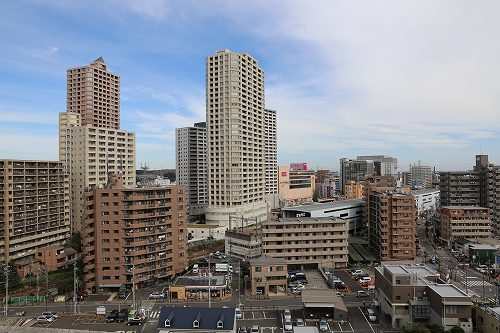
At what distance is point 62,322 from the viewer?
36531mm

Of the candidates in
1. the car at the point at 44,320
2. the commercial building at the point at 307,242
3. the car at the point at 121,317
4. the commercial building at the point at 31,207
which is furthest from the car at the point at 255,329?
the commercial building at the point at 31,207

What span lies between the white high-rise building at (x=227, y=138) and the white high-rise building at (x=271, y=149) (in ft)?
119

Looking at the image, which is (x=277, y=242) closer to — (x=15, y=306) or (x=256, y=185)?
(x=15, y=306)

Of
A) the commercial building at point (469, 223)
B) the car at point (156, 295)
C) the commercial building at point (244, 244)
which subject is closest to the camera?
the car at point (156, 295)

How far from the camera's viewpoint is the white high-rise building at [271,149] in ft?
409

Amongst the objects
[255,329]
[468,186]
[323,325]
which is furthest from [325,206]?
[255,329]

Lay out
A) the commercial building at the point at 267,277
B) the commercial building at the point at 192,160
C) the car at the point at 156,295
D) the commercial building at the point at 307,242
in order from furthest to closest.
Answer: the commercial building at the point at 192,160 < the commercial building at the point at 307,242 < the commercial building at the point at 267,277 < the car at the point at 156,295

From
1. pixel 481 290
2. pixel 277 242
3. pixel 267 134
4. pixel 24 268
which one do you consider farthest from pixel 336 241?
pixel 267 134

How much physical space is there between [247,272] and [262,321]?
48.8 ft

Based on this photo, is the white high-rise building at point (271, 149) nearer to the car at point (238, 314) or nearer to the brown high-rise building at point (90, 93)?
the brown high-rise building at point (90, 93)

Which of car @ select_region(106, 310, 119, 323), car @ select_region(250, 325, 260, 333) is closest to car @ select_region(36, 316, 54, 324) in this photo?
car @ select_region(106, 310, 119, 323)

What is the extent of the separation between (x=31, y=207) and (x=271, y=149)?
78.5m

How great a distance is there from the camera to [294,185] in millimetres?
141625

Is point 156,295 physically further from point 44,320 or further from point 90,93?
point 90,93
